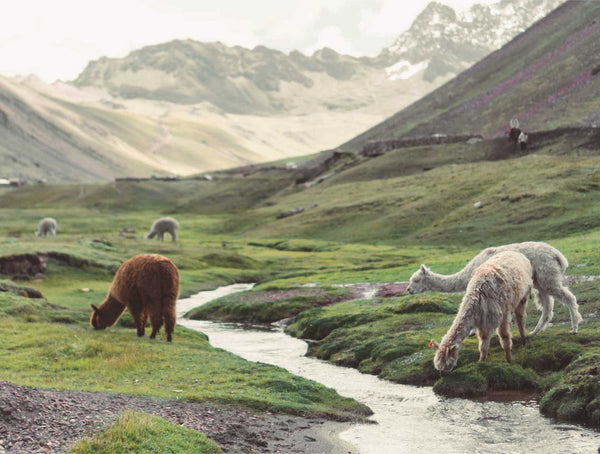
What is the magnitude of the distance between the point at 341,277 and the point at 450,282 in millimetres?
20633

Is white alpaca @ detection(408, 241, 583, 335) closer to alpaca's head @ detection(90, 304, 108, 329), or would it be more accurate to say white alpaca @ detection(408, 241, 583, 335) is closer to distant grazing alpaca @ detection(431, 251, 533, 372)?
distant grazing alpaca @ detection(431, 251, 533, 372)

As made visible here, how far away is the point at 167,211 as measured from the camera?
13762 centimetres

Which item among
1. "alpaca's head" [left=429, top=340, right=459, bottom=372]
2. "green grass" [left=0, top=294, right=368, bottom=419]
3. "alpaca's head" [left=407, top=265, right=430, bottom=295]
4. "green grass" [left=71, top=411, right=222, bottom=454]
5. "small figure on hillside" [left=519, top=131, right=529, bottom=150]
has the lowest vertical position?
"green grass" [left=0, top=294, right=368, bottom=419]

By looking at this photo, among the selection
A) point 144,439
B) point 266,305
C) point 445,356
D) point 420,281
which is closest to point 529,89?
point 266,305

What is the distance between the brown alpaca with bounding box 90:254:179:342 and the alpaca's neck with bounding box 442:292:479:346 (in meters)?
10.7

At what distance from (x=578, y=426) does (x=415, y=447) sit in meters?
4.22

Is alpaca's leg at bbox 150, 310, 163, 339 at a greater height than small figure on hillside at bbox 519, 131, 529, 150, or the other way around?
small figure on hillside at bbox 519, 131, 529, 150

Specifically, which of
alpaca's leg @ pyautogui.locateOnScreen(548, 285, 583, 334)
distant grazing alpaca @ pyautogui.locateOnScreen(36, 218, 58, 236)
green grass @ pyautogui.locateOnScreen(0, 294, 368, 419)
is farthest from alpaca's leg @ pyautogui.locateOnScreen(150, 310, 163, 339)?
distant grazing alpaca @ pyautogui.locateOnScreen(36, 218, 58, 236)

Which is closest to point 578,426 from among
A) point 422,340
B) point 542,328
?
point 542,328

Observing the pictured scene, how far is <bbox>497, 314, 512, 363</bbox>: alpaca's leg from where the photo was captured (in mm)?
20164

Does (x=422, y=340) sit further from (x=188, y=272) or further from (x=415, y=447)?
(x=188, y=272)

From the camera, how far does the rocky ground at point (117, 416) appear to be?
41.4 feet

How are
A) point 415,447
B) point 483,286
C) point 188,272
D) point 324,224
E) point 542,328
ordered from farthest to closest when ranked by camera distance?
point 324,224 → point 188,272 → point 542,328 → point 483,286 → point 415,447

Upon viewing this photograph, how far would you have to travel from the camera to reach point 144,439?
42.4 ft
